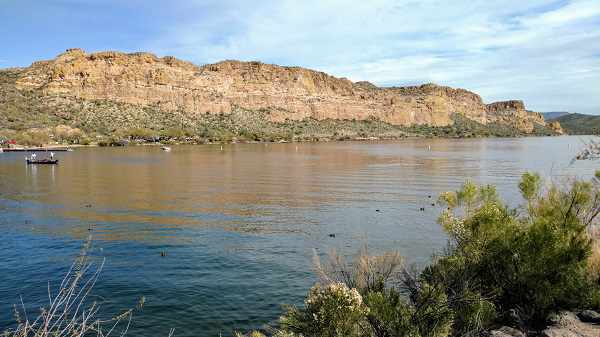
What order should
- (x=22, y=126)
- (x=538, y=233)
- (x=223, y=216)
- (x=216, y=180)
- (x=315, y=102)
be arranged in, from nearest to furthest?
(x=538, y=233), (x=223, y=216), (x=216, y=180), (x=22, y=126), (x=315, y=102)

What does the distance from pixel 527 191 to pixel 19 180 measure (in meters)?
46.1

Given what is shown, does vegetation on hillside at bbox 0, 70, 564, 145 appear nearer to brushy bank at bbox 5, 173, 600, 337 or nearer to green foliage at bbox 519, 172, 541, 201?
green foliage at bbox 519, 172, 541, 201

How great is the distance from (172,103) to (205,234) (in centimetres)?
13018

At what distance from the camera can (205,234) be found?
20.7 m

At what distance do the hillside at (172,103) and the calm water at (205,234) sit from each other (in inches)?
3147

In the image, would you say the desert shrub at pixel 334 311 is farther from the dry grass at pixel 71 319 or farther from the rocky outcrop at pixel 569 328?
the rocky outcrop at pixel 569 328

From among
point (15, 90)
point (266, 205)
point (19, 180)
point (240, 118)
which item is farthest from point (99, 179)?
point (240, 118)

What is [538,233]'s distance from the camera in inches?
364

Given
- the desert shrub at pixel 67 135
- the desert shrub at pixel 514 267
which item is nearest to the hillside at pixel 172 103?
the desert shrub at pixel 67 135

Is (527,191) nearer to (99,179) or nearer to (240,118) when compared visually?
(99,179)

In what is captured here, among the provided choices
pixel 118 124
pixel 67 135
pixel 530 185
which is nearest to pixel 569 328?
pixel 530 185

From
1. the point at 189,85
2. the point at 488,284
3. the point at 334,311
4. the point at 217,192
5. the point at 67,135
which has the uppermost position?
the point at 189,85

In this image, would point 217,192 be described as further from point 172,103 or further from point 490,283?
point 172,103

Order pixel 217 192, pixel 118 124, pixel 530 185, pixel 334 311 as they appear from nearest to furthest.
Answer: pixel 334 311, pixel 530 185, pixel 217 192, pixel 118 124
